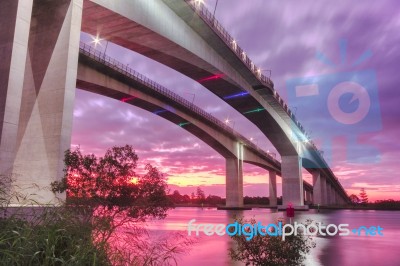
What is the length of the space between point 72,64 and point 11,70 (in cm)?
350

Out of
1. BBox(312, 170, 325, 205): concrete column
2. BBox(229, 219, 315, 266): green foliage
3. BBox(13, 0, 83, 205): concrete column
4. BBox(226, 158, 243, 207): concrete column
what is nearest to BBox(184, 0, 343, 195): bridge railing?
BBox(13, 0, 83, 205): concrete column

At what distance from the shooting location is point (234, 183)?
77375 millimetres

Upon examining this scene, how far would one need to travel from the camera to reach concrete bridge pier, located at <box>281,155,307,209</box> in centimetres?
6688

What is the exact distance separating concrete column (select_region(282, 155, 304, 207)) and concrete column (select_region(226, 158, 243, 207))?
11.2 m

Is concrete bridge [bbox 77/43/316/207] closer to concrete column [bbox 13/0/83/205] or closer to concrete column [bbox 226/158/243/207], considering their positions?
concrete column [bbox 226/158/243/207]

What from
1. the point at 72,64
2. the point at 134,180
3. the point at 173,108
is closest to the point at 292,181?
the point at 173,108

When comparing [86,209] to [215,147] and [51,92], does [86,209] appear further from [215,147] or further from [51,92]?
[215,147]

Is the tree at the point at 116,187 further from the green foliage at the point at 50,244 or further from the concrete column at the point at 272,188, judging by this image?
the concrete column at the point at 272,188

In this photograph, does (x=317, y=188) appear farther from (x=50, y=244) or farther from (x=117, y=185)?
(x=50, y=244)

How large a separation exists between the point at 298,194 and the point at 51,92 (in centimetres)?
5701

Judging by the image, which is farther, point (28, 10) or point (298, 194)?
point (298, 194)

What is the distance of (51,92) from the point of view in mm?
17516

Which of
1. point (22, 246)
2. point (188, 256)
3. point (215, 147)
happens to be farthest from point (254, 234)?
point (215, 147)

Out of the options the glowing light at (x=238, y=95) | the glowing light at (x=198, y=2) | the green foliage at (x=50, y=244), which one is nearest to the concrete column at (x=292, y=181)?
the glowing light at (x=238, y=95)
